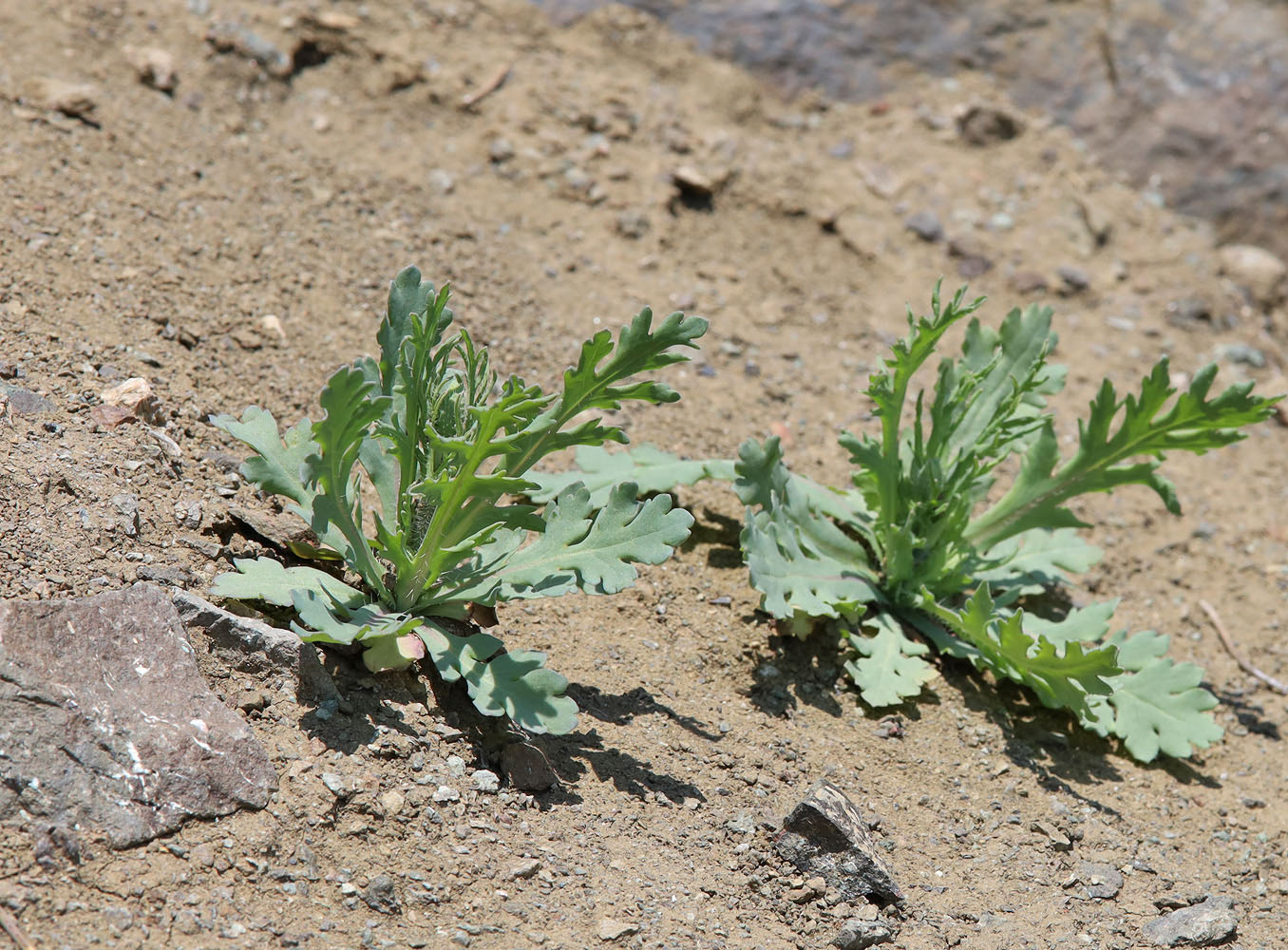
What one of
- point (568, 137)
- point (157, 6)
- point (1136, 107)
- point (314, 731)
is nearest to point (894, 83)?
point (1136, 107)

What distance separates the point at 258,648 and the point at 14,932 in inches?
29.7

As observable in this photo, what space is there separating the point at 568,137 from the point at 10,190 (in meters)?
2.19

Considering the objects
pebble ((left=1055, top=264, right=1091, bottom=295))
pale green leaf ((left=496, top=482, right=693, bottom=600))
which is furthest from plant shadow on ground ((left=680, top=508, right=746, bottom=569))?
pebble ((left=1055, top=264, right=1091, bottom=295))

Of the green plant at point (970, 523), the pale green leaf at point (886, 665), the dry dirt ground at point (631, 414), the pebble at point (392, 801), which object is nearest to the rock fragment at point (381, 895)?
the dry dirt ground at point (631, 414)

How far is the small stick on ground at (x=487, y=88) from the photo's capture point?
4.95m

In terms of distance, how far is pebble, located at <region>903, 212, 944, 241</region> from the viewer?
511cm

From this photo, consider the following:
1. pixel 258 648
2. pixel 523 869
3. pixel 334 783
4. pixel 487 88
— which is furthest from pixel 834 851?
pixel 487 88

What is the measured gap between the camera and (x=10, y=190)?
3658 millimetres

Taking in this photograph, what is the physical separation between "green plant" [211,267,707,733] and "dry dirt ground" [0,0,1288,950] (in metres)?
0.20

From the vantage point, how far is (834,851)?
267cm

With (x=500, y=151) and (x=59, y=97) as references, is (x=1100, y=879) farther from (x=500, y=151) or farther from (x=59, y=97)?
(x=59, y=97)

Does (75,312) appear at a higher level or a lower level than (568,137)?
lower

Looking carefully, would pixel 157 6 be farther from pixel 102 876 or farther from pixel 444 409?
pixel 102 876

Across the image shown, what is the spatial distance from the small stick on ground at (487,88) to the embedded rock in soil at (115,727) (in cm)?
306
